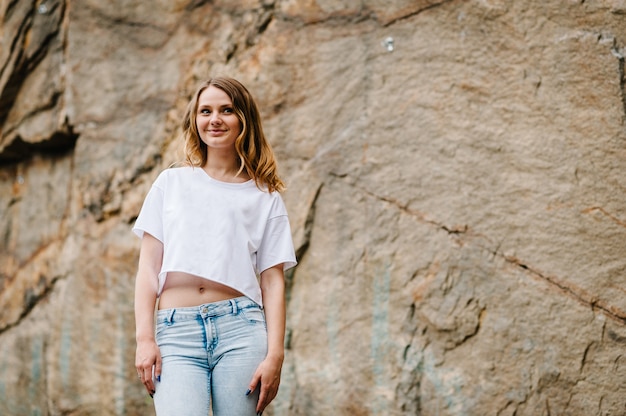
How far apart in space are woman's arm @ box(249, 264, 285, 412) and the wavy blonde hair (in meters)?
0.27

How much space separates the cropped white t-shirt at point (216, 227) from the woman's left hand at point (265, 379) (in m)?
0.19

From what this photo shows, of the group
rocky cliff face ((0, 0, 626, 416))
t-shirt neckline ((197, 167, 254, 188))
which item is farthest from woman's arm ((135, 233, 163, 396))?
rocky cliff face ((0, 0, 626, 416))

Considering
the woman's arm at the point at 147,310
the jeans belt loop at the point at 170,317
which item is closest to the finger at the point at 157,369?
the woman's arm at the point at 147,310

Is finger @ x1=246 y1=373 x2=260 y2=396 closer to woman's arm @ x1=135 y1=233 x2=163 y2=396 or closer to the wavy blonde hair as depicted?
woman's arm @ x1=135 y1=233 x2=163 y2=396

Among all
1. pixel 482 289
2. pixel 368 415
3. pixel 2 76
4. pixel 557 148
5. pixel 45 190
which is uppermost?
pixel 2 76

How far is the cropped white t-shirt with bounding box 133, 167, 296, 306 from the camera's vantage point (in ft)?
6.75

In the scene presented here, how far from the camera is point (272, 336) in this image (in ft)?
6.82

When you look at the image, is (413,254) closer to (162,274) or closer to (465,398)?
(465,398)

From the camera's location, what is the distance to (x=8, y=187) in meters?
4.41

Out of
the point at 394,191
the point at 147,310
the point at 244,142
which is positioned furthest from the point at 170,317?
the point at 394,191

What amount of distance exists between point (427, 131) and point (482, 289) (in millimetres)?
734

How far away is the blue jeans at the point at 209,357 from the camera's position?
1939mm

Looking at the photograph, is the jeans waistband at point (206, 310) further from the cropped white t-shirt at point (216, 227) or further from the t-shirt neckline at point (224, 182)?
the t-shirt neckline at point (224, 182)

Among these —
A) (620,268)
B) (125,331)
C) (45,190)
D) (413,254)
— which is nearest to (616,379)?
(620,268)
